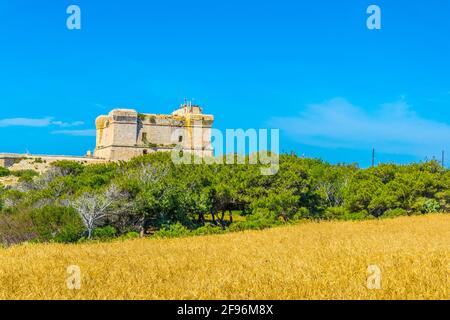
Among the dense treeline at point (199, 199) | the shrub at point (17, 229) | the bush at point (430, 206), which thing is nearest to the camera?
the shrub at point (17, 229)

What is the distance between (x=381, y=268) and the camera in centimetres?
871

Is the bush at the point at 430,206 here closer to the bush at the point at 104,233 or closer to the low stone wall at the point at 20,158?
the bush at the point at 104,233

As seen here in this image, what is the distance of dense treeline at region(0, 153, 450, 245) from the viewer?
2281cm

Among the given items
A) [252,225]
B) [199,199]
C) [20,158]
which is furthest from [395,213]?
[20,158]

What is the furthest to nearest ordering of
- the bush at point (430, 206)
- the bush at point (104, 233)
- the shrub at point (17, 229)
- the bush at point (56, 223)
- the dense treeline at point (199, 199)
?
1. the bush at point (430, 206)
2. the dense treeline at point (199, 199)
3. the bush at point (104, 233)
4. the shrub at point (17, 229)
5. the bush at point (56, 223)

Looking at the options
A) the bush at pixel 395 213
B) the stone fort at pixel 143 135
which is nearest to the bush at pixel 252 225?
the bush at pixel 395 213

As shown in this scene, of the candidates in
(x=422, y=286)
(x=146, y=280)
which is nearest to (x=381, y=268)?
(x=422, y=286)

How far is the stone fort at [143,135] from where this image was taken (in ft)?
201

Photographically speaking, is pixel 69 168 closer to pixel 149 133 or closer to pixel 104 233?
pixel 149 133

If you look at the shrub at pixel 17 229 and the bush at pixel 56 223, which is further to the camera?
the shrub at pixel 17 229

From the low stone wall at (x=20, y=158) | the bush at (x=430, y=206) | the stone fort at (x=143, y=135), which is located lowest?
the bush at (x=430, y=206)
